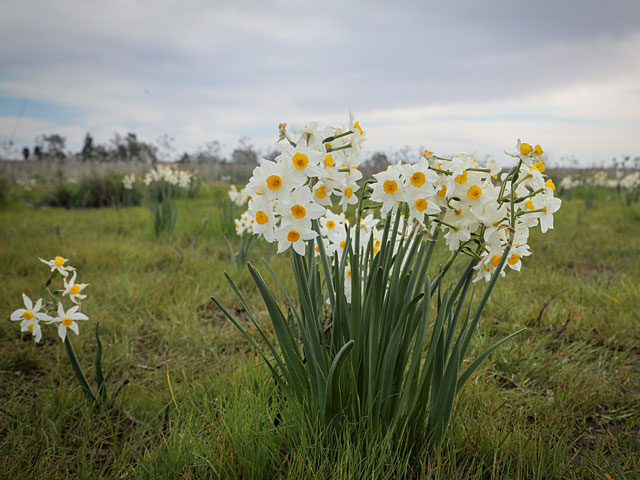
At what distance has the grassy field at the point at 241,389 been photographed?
131cm

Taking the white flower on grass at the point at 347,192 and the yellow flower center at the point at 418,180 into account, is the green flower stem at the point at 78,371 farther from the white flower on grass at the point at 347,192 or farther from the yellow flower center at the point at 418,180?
the yellow flower center at the point at 418,180

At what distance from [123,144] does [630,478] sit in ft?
52.5

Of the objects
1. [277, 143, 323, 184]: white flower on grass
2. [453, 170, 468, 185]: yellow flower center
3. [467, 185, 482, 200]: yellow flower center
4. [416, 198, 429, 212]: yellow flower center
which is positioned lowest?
[416, 198, 429, 212]: yellow flower center

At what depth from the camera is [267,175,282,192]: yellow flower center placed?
1.01 meters

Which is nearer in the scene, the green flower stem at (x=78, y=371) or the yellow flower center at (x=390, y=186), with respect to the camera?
the yellow flower center at (x=390, y=186)

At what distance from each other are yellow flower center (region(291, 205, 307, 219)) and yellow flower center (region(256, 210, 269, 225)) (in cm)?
6

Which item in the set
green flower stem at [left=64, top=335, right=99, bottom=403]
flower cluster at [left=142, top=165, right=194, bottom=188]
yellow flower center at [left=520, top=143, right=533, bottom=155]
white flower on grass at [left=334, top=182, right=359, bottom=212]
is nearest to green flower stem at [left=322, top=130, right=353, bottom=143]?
white flower on grass at [left=334, top=182, right=359, bottom=212]

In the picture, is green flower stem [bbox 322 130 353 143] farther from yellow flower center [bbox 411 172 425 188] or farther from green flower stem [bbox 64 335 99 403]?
green flower stem [bbox 64 335 99 403]

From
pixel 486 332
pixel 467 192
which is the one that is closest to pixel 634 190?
pixel 486 332

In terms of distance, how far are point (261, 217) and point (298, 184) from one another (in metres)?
0.12

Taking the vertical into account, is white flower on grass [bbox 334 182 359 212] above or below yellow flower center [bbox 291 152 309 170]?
below

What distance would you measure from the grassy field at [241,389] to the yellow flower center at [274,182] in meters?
0.73

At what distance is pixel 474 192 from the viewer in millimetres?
1031

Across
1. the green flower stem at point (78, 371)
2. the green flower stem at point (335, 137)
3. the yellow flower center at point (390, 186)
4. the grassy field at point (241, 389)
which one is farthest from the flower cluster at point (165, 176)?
the yellow flower center at point (390, 186)
